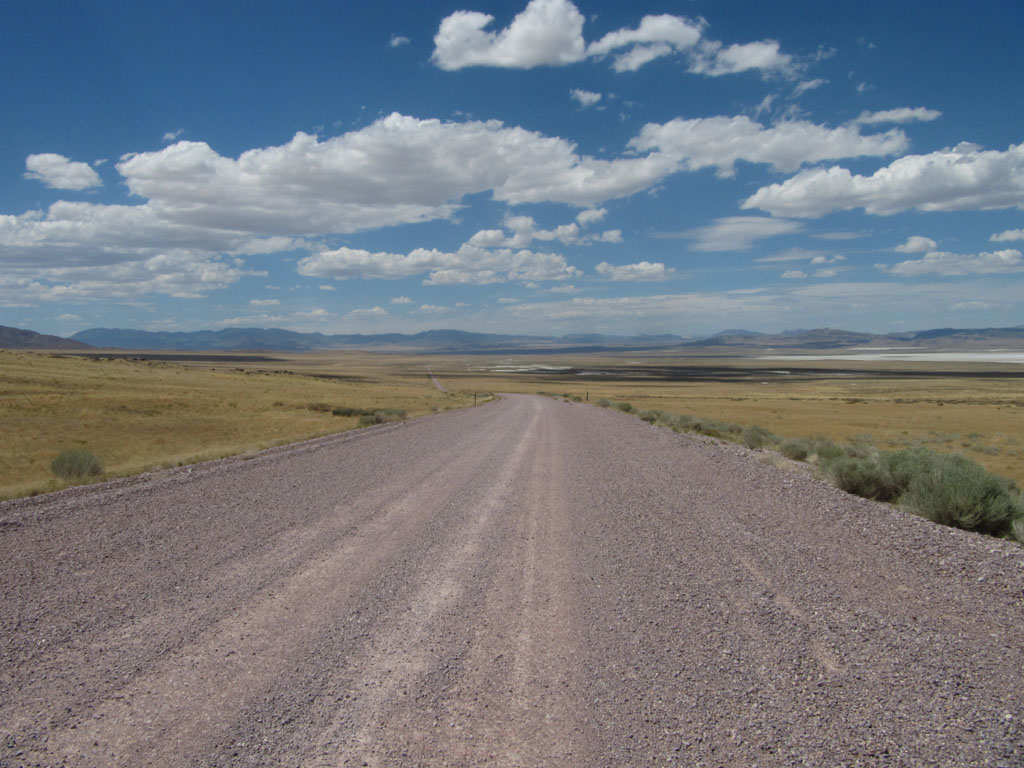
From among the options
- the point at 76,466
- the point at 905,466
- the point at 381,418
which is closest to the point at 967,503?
the point at 905,466

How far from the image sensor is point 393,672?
4.29 meters

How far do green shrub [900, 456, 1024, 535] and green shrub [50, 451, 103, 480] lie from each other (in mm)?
17796

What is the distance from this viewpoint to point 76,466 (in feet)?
51.2

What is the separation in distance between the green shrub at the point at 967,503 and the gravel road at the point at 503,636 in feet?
2.21

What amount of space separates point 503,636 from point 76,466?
1554 cm

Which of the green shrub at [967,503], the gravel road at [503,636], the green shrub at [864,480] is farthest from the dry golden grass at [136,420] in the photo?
the green shrub at [967,503]

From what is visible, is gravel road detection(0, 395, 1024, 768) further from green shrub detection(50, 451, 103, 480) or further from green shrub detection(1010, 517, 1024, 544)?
green shrub detection(50, 451, 103, 480)

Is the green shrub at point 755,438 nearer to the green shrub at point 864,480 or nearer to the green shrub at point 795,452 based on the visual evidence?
the green shrub at point 795,452

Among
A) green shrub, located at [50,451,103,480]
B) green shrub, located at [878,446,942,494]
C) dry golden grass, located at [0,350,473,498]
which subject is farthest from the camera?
dry golden grass, located at [0,350,473,498]

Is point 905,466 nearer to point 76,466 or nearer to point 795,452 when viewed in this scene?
point 795,452

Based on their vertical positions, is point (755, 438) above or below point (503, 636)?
below

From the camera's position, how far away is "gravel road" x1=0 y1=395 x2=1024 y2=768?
3.50 metres

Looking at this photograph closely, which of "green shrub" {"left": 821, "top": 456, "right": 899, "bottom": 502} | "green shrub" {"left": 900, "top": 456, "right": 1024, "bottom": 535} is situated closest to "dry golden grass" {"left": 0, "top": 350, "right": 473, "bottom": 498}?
"green shrub" {"left": 821, "top": 456, "right": 899, "bottom": 502}

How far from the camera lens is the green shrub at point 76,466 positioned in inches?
603
